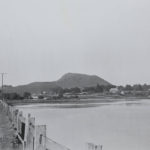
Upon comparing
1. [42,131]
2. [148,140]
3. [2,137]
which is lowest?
[148,140]

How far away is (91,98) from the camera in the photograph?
150250 mm

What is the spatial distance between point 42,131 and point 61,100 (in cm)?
11841

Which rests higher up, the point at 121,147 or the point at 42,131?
the point at 42,131

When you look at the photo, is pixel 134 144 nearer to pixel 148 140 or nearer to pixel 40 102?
pixel 148 140

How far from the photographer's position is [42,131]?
22.5ft

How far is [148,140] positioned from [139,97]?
399ft

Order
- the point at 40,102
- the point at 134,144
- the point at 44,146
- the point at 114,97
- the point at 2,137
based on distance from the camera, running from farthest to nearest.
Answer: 1. the point at 114,97
2. the point at 40,102
3. the point at 134,144
4. the point at 2,137
5. the point at 44,146

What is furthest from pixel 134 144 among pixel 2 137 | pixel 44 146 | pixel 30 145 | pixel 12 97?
pixel 12 97

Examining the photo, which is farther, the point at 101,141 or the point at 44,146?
the point at 101,141

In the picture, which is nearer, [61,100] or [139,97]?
[61,100]

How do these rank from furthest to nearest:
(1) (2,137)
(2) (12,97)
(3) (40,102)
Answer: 1. (3) (40,102)
2. (2) (12,97)
3. (1) (2,137)

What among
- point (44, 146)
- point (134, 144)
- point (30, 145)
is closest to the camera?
point (44, 146)

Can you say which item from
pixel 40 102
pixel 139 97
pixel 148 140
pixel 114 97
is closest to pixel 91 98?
pixel 114 97

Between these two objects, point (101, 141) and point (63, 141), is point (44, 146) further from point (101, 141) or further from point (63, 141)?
point (101, 141)
